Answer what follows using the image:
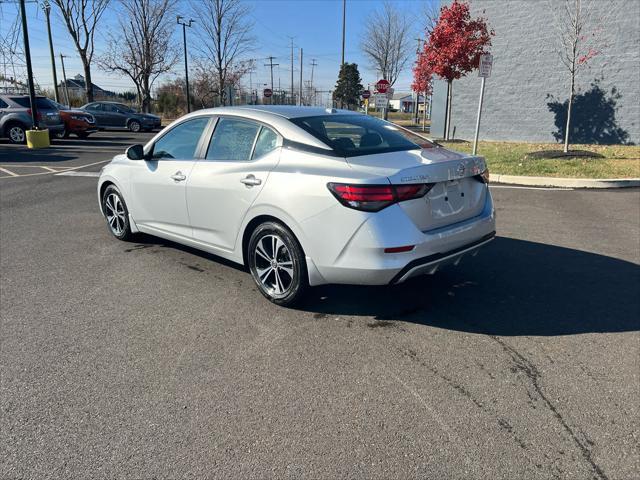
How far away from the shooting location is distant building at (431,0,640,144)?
17.0m

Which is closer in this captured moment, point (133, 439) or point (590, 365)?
point (133, 439)

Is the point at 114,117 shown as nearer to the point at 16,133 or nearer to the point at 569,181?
the point at 16,133

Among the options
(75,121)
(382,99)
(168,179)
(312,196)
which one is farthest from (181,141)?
(75,121)

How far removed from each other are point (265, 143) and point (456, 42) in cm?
1623

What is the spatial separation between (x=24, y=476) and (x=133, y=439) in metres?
0.48

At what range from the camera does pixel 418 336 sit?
11.8 ft

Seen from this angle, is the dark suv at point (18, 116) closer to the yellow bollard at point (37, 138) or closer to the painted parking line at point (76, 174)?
the yellow bollard at point (37, 138)

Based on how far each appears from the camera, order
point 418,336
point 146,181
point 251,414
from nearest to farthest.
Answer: point 251,414
point 418,336
point 146,181

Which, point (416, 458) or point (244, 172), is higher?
point (244, 172)

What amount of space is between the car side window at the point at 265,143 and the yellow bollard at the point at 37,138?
611 inches

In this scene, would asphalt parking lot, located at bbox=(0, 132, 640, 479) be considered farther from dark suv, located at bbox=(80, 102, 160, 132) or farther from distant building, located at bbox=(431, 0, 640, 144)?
dark suv, located at bbox=(80, 102, 160, 132)

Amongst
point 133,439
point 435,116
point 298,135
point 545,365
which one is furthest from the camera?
point 435,116

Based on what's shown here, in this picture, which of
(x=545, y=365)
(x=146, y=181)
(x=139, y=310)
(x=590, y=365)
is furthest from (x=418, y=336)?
(x=146, y=181)

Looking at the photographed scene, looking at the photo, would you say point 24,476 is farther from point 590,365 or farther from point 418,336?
point 590,365
